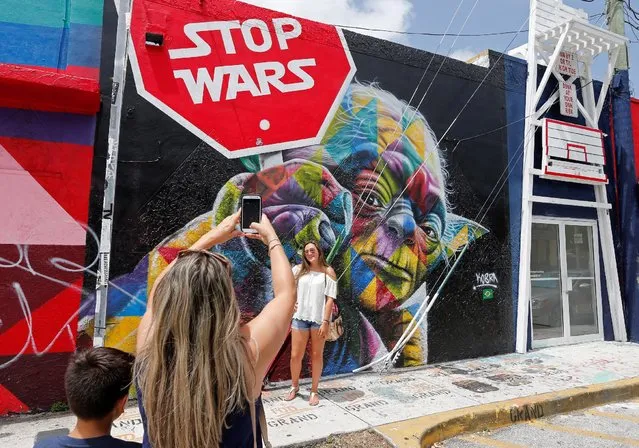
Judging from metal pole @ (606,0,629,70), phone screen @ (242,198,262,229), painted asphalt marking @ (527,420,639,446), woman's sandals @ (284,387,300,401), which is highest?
metal pole @ (606,0,629,70)

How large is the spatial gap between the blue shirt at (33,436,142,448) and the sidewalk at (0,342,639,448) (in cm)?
230

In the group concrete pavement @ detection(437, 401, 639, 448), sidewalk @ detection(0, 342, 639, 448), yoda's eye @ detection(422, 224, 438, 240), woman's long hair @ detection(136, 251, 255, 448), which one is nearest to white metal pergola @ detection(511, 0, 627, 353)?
sidewalk @ detection(0, 342, 639, 448)

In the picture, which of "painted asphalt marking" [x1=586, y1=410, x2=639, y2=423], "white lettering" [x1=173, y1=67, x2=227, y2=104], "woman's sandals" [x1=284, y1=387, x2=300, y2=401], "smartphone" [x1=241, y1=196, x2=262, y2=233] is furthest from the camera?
"white lettering" [x1=173, y1=67, x2=227, y2=104]

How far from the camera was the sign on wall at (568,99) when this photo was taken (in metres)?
7.81

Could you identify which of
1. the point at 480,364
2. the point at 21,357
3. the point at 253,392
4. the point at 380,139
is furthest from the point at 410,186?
the point at 253,392

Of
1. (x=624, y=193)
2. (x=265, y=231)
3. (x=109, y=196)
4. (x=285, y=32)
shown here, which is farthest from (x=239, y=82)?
(x=624, y=193)

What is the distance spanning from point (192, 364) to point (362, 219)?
472cm

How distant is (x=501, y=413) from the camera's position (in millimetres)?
4684

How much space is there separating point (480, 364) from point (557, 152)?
3.70 m

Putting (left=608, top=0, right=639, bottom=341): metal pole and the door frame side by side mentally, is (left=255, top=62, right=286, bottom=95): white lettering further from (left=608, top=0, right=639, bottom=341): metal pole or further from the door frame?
(left=608, top=0, right=639, bottom=341): metal pole

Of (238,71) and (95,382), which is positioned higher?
(238,71)

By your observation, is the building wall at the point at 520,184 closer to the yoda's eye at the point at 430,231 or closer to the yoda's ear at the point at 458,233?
the yoda's ear at the point at 458,233

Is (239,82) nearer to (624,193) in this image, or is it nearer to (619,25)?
(624,193)

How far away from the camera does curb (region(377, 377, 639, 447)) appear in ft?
13.2
